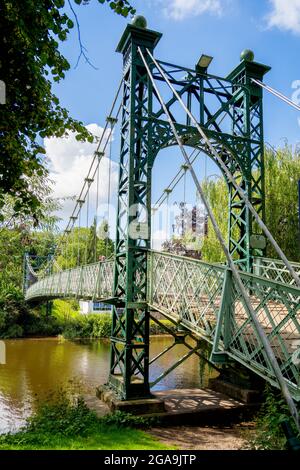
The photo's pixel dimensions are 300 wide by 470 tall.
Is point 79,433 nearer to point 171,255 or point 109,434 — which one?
point 109,434

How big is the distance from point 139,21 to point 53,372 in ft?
32.5

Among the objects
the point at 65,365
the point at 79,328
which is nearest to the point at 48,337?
the point at 79,328

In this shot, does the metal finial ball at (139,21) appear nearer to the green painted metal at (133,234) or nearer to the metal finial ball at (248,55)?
the green painted metal at (133,234)

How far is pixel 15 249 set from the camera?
873 centimetres

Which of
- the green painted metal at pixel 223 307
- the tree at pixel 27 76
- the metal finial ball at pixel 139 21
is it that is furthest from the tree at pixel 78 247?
the tree at pixel 27 76

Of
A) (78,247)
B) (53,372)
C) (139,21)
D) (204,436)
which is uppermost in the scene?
(139,21)

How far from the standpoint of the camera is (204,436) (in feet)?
19.5

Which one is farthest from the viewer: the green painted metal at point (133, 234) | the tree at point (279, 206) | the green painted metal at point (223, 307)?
the tree at point (279, 206)

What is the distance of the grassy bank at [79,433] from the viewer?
15.5 feet

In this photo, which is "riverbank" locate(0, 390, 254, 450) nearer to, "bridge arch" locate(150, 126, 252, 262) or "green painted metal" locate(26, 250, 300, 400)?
"green painted metal" locate(26, 250, 300, 400)

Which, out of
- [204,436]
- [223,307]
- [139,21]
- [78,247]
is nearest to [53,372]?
[78,247]

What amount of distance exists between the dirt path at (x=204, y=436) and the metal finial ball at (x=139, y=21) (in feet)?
24.5
